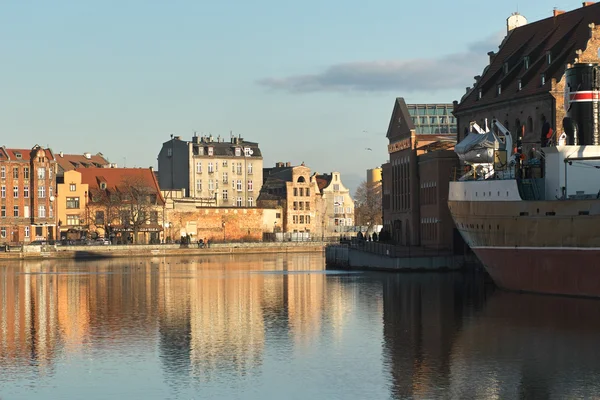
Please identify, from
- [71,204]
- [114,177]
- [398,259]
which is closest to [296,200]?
[114,177]

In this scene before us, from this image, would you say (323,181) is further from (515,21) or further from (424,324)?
(424,324)

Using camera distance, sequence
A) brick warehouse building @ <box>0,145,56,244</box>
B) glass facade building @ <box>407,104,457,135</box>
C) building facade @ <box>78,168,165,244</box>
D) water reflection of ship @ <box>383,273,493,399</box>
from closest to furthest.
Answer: water reflection of ship @ <box>383,273,493,399</box>, glass facade building @ <box>407,104,457,135</box>, brick warehouse building @ <box>0,145,56,244</box>, building facade @ <box>78,168,165,244</box>

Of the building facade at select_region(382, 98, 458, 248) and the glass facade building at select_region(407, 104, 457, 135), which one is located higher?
the glass facade building at select_region(407, 104, 457, 135)

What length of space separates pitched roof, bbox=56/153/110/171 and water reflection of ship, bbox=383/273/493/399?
278 ft

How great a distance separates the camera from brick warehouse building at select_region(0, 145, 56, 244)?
135 meters

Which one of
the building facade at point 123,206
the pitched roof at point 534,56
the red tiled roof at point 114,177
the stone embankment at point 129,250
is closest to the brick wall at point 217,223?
the building facade at point 123,206

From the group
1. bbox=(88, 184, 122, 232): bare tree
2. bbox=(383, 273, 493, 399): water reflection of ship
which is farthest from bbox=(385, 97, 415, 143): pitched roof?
bbox=(88, 184, 122, 232): bare tree

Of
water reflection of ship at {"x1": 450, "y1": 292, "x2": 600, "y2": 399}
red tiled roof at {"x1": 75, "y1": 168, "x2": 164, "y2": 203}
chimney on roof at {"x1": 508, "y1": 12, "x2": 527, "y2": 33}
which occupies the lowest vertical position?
water reflection of ship at {"x1": 450, "y1": 292, "x2": 600, "y2": 399}

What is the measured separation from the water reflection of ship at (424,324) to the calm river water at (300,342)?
0.25ft

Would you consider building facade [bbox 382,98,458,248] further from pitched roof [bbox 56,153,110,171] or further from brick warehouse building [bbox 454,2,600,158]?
pitched roof [bbox 56,153,110,171]

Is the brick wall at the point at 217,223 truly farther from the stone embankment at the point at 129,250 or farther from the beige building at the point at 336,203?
the beige building at the point at 336,203

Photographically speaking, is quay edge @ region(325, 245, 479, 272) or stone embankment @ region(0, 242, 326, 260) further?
stone embankment @ region(0, 242, 326, 260)

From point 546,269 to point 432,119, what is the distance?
50849 mm

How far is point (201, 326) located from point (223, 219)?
103 metres
